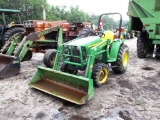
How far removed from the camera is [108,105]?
3256mm

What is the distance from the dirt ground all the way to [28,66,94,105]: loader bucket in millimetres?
139

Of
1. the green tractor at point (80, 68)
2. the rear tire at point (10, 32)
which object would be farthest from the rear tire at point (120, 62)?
the rear tire at point (10, 32)

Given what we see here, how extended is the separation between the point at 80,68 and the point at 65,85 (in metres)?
0.61

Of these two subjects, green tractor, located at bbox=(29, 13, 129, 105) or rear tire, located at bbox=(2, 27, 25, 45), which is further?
rear tire, located at bbox=(2, 27, 25, 45)

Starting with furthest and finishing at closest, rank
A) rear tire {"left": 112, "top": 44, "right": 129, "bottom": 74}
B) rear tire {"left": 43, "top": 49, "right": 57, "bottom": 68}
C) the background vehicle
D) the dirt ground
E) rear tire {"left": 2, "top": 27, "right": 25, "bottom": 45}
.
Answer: rear tire {"left": 2, "top": 27, "right": 25, "bottom": 45} → the background vehicle → rear tire {"left": 43, "top": 49, "right": 57, "bottom": 68} → rear tire {"left": 112, "top": 44, "right": 129, "bottom": 74} → the dirt ground

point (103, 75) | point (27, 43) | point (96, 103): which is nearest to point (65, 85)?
point (96, 103)

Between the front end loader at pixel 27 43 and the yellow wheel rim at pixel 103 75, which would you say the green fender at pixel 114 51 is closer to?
the yellow wheel rim at pixel 103 75

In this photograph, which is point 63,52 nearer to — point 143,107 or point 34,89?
point 34,89

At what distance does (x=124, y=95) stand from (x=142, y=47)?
13.4 feet

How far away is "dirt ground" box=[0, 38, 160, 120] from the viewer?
2.93 metres

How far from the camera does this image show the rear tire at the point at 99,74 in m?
3.79

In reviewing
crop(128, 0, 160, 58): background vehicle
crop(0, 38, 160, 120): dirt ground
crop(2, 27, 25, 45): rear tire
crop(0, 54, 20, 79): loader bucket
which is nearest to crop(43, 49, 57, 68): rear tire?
crop(0, 54, 20, 79): loader bucket

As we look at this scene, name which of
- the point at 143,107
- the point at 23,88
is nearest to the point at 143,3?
the point at 143,107

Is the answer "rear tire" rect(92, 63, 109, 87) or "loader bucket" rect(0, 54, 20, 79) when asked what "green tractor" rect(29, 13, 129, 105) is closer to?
"rear tire" rect(92, 63, 109, 87)
